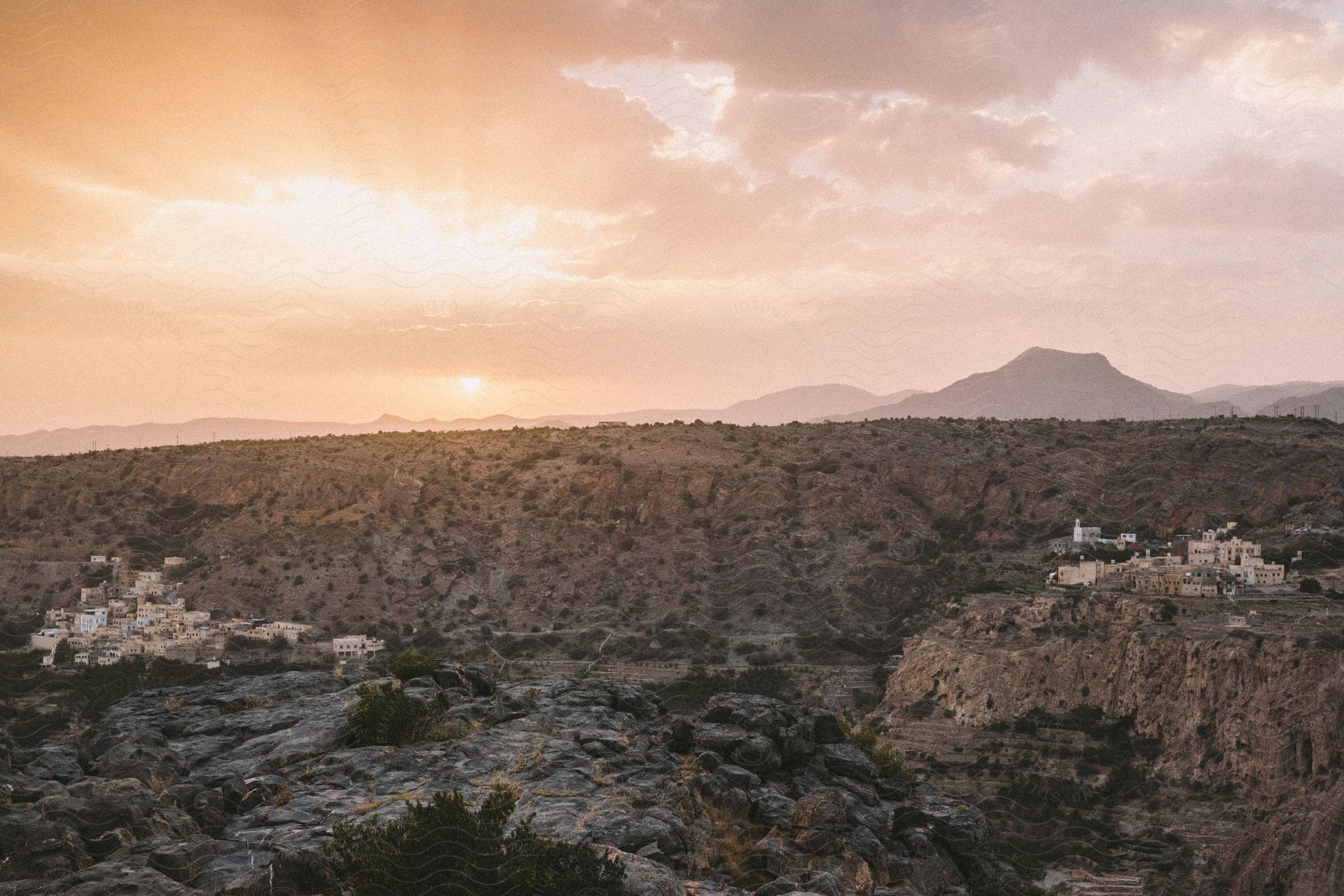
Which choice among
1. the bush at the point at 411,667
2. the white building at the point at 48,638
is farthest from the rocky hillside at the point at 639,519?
the bush at the point at 411,667

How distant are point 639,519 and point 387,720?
47.5 metres

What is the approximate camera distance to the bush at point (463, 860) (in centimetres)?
917

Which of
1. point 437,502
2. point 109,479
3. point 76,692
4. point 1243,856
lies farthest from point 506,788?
point 109,479

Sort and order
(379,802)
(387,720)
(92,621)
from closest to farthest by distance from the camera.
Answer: (379,802)
(387,720)
(92,621)

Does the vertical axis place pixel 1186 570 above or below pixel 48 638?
above

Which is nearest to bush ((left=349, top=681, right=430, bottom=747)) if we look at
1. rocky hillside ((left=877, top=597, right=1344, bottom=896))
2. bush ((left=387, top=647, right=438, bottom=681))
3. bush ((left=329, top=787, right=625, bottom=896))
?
bush ((left=387, top=647, right=438, bottom=681))

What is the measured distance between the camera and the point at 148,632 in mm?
A: 46656

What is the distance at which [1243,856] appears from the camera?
85.1ft

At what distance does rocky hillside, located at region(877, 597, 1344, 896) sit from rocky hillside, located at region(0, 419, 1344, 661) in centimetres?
1130

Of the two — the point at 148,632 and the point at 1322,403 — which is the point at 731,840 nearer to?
the point at 148,632

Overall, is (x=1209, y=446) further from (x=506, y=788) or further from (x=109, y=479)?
(x=109, y=479)

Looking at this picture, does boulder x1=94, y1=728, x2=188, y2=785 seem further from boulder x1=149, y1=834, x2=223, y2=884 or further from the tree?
the tree

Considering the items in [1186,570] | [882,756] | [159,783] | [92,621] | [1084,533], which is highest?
[159,783]

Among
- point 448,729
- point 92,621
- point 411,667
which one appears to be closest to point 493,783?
point 448,729
